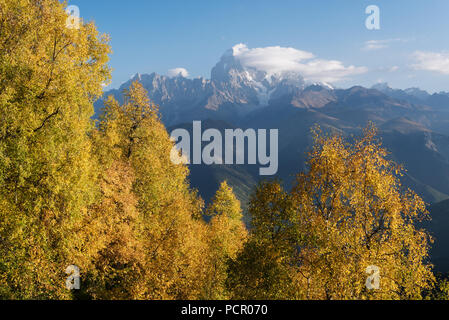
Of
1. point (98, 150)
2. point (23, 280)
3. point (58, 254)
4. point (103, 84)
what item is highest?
point (103, 84)

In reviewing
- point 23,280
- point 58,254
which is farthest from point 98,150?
point 23,280

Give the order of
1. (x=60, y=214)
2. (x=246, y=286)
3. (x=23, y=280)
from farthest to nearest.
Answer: (x=246, y=286) → (x=60, y=214) → (x=23, y=280)

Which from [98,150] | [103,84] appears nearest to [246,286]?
[98,150]

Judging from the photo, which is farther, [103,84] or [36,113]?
[103,84]

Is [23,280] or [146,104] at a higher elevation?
[146,104]

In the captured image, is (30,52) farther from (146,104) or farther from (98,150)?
(146,104)

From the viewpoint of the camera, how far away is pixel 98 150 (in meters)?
30.8

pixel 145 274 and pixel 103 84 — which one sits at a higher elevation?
pixel 103 84

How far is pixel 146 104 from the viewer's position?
39.2 metres

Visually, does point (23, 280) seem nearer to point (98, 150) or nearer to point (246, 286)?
point (98, 150)

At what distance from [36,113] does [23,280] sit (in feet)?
36.9

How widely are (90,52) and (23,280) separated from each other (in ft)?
63.9
